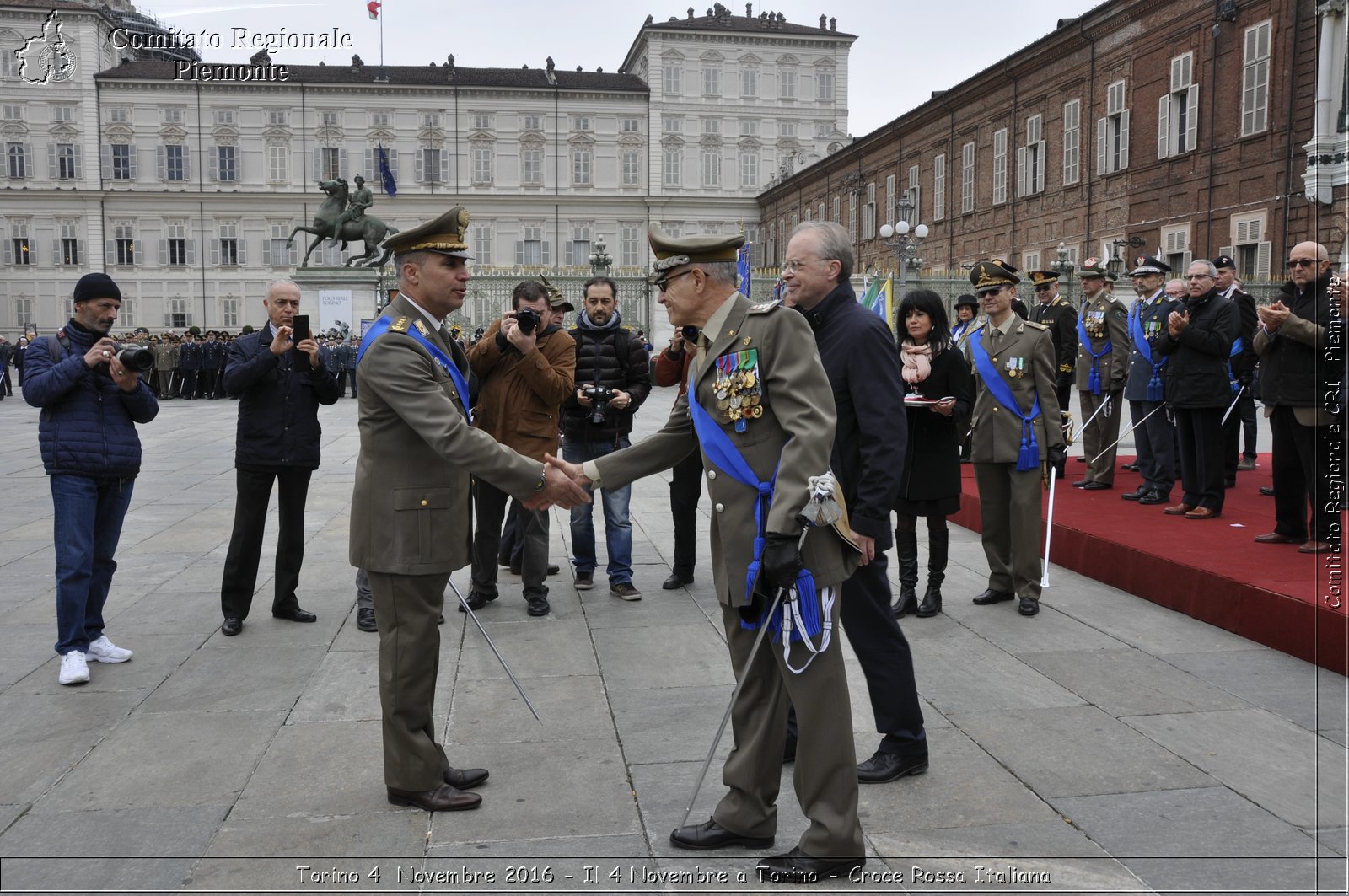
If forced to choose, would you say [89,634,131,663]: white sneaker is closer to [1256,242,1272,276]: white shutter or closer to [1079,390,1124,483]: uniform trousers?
[1079,390,1124,483]: uniform trousers

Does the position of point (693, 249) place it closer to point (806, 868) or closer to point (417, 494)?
point (417, 494)

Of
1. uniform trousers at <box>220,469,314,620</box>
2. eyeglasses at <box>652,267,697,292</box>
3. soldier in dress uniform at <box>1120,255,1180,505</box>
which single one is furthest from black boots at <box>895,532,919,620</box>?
soldier in dress uniform at <box>1120,255,1180,505</box>

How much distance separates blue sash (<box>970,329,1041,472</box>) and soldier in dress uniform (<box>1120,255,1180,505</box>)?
3.25 m

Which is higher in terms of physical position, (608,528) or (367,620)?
(608,528)

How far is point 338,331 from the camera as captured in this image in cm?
2891

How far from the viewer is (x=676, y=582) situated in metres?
7.29

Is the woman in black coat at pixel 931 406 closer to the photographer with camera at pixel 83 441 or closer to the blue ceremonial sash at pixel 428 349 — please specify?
the blue ceremonial sash at pixel 428 349

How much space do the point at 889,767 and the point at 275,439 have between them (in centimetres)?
401

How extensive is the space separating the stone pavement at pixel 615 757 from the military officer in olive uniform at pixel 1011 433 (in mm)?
381

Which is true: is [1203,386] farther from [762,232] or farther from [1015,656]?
[762,232]

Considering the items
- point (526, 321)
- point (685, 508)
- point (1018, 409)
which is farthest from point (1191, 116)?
point (526, 321)

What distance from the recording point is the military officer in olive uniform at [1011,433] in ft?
21.3

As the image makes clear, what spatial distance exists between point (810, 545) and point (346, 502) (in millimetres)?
8436

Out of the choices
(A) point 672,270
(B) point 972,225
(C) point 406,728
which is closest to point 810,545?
(A) point 672,270
